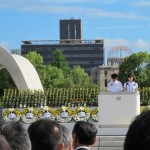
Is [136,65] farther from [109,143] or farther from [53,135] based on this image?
[53,135]

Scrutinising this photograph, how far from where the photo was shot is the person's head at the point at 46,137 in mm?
3633

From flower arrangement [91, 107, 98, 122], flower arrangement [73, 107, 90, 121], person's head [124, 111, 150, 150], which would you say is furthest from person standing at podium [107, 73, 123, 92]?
person's head [124, 111, 150, 150]

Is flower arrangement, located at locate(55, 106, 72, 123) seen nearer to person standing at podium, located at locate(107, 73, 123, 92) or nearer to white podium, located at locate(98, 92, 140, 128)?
white podium, located at locate(98, 92, 140, 128)

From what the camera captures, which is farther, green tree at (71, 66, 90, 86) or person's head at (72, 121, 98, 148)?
green tree at (71, 66, 90, 86)

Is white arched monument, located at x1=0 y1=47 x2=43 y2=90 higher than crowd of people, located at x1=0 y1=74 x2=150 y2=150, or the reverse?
white arched monument, located at x1=0 y1=47 x2=43 y2=90

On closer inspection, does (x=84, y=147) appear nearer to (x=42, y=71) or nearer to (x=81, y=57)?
(x=42, y=71)

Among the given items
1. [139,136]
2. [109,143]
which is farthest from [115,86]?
[139,136]

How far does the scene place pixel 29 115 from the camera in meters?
22.9

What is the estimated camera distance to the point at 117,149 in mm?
17891

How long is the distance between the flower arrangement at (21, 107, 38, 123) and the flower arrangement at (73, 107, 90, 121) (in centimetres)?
159

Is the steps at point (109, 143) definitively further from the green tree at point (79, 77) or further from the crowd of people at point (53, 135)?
the green tree at point (79, 77)

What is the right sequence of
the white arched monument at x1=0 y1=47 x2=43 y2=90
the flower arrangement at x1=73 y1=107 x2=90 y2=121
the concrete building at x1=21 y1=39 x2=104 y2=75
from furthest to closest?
the concrete building at x1=21 y1=39 x2=104 y2=75
the white arched monument at x1=0 y1=47 x2=43 y2=90
the flower arrangement at x1=73 y1=107 x2=90 y2=121

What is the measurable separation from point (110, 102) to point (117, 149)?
9.25ft

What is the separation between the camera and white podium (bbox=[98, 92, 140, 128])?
20266mm
